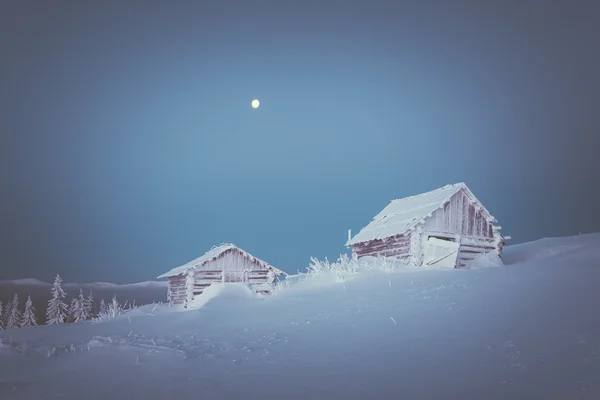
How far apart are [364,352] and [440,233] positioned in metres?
16.5

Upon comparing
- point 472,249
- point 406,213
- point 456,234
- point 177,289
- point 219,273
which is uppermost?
point 406,213

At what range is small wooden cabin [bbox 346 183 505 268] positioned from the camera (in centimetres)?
2039

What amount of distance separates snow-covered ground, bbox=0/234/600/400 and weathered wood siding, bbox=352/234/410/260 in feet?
33.1

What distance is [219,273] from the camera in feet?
97.5

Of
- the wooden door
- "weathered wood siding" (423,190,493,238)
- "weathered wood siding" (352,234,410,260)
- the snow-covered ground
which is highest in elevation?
"weathered wood siding" (423,190,493,238)

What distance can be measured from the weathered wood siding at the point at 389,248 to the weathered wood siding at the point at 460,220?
1336 millimetres

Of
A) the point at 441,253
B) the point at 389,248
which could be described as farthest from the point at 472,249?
the point at 389,248

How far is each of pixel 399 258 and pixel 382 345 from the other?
15274mm

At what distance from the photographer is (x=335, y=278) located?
49.5 feet

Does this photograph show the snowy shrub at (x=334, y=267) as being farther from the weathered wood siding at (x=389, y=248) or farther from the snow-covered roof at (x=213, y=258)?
the snow-covered roof at (x=213, y=258)

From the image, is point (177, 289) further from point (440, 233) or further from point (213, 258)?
point (440, 233)

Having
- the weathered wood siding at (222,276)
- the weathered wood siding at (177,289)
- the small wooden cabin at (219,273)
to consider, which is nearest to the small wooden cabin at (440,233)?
the small wooden cabin at (219,273)

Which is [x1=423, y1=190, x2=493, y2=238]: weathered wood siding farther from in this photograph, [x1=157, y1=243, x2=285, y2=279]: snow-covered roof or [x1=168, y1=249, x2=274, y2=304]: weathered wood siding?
[x1=168, y1=249, x2=274, y2=304]: weathered wood siding

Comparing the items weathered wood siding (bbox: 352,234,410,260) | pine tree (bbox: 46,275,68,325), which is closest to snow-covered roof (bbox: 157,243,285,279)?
weathered wood siding (bbox: 352,234,410,260)
